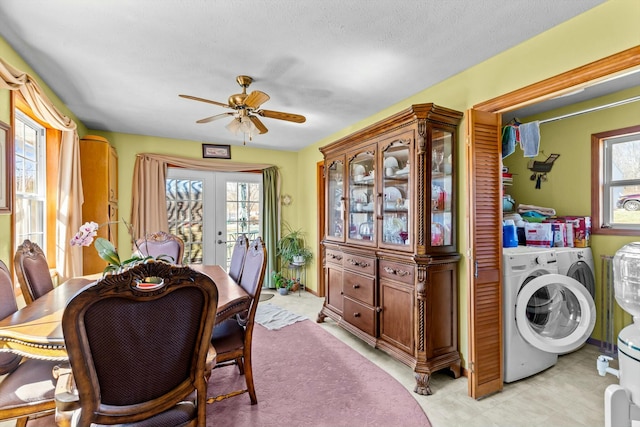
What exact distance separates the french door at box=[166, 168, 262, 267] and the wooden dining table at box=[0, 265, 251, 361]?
2723 millimetres

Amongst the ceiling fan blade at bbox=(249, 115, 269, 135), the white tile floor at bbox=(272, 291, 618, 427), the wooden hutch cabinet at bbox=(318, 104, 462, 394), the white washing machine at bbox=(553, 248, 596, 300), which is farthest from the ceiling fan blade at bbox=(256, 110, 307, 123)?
the white washing machine at bbox=(553, 248, 596, 300)

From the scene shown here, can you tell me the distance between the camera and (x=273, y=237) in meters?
5.23

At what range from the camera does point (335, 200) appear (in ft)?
11.8

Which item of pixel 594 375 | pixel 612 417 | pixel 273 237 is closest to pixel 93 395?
pixel 612 417

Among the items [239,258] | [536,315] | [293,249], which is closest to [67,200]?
[239,258]

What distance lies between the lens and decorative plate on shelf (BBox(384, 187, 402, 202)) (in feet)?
8.79

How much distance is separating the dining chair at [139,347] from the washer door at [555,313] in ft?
7.54

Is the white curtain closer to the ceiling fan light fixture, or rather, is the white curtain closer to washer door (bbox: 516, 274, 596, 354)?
the ceiling fan light fixture

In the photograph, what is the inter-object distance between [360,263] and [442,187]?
1047mm

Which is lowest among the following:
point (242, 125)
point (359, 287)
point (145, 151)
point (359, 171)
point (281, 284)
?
point (281, 284)

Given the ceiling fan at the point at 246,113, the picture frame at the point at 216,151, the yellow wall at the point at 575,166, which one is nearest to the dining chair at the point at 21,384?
the ceiling fan at the point at 246,113

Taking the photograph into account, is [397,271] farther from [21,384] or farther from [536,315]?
[21,384]

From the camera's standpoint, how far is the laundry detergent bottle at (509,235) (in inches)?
106

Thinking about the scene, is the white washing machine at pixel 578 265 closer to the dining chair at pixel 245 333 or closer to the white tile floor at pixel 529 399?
the white tile floor at pixel 529 399
